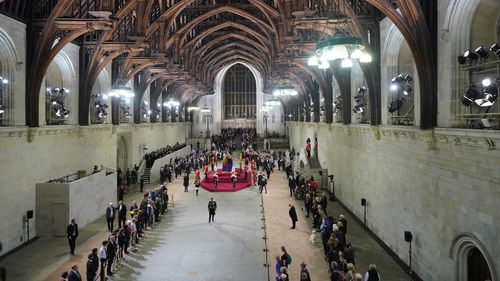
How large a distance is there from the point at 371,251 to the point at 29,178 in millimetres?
11655

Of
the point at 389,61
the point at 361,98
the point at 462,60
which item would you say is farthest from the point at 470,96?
the point at 361,98

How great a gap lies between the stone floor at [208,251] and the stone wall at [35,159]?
1.10 metres

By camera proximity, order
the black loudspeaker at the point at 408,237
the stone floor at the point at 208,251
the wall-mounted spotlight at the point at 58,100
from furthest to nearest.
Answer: the wall-mounted spotlight at the point at 58,100, the stone floor at the point at 208,251, the black loudspeaker at the point at 408,237

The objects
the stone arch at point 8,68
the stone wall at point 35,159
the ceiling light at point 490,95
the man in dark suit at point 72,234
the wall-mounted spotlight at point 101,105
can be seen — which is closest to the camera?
the ceiling light at point 490,95

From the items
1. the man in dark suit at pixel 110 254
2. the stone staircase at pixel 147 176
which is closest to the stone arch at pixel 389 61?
the man in dark suit at pixel 110 254

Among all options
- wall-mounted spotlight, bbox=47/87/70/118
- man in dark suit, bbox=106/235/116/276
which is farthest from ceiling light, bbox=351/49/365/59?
wall-mounted spotlight, bbox=47/87/70/118

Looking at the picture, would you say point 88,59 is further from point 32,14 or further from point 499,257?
point 499,257

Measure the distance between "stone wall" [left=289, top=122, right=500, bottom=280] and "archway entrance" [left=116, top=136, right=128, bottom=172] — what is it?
15660 millimetres

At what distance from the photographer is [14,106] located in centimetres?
1305

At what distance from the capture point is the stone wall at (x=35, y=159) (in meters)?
12.5

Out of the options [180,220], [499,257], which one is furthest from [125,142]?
[499,257]

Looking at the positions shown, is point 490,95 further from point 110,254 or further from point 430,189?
point 110,254

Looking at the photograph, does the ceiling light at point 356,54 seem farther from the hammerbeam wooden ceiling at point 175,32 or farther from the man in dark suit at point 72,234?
the man in dark suit at point 72,234

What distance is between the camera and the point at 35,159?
1416 cm
